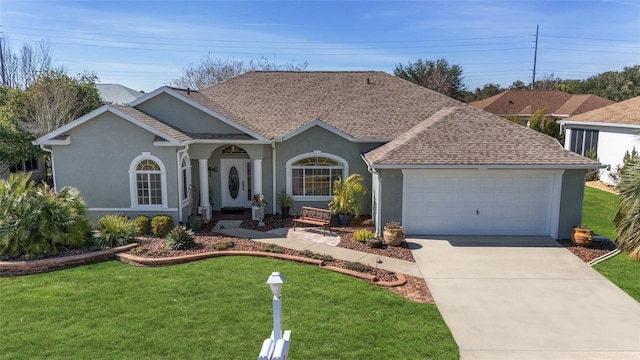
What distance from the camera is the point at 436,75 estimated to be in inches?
2126

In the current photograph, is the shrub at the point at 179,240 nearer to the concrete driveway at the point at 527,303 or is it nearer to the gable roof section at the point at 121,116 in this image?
the gable roof section at the point at 121,116

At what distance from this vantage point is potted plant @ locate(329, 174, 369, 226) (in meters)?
16.9

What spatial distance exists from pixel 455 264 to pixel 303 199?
7.72 metres

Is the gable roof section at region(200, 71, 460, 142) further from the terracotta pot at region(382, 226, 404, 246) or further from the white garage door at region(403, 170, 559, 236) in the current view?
the terracotta pot at region(382, 226, 404, 246)

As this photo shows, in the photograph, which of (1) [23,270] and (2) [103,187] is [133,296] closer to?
(1) [23,270]

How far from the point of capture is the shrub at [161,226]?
1522cm

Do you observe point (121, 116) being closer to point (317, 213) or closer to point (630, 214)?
point (317, 213)

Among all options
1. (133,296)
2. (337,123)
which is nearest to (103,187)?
(133,296)

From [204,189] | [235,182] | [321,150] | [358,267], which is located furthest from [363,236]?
[235,182]

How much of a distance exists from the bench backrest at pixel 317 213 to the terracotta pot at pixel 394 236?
103 inches

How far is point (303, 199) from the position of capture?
18.6 meters

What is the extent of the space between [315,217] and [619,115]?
843 inches

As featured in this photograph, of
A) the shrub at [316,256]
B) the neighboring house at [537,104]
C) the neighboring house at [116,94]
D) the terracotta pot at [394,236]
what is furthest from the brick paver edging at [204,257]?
the neighboring house at [537,104]

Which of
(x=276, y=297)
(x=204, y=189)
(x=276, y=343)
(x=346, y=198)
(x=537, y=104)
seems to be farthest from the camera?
(x=537, y=104)
